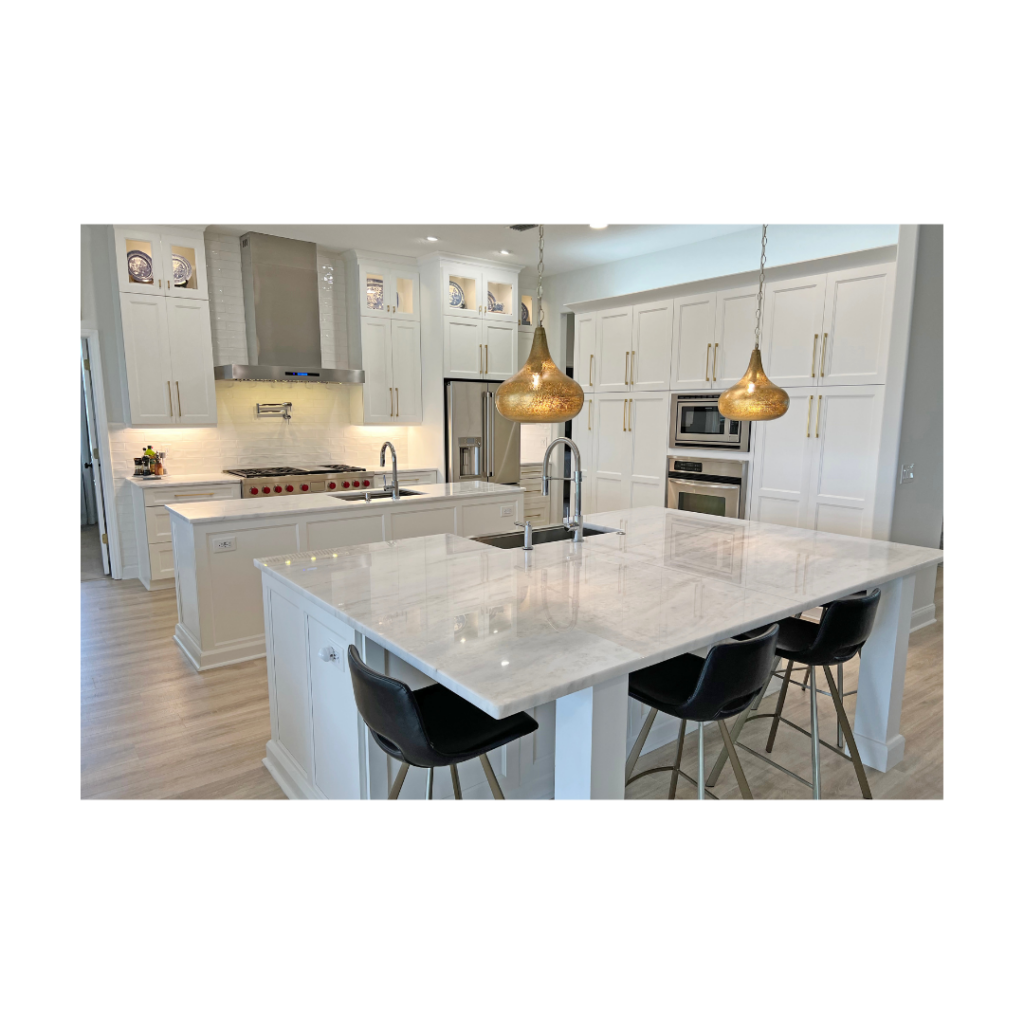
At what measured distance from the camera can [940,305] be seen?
371 centimetres

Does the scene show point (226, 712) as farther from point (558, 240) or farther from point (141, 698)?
point (558, 240)

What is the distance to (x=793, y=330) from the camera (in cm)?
415

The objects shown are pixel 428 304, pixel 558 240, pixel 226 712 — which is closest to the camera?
pixel 226 712

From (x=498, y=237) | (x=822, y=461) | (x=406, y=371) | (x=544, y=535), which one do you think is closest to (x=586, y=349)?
(x=498, y=237)

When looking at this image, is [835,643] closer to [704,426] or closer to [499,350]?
[704,426]

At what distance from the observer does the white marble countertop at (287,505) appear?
338 cm

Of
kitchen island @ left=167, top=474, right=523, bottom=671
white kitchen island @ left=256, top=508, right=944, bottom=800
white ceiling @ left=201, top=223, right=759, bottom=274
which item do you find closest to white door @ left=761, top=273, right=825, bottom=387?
white ceiling @ left=201, top=223, right=759, bottom=274

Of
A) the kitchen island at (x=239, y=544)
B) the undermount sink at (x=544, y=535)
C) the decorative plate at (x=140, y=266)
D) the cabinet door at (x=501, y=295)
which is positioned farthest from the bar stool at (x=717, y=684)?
the cabinet door at (x=501, y=295)

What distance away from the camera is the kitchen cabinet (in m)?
3.87

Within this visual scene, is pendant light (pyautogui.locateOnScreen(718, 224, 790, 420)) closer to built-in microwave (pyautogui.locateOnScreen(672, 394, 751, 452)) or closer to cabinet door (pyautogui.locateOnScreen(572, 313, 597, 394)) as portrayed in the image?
built-in microwave (pyautogui.locateOnScreen(672, 394, 751, 452))

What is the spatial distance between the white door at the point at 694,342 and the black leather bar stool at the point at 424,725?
3.60 meters

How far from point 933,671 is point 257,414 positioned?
17.8ft

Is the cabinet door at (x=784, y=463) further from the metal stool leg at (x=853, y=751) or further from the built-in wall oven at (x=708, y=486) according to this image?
the metal stool leg at (x=853, y=751)

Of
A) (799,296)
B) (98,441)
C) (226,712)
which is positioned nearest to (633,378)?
(799,296)
